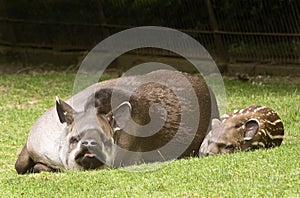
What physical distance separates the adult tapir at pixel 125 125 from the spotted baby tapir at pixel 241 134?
192 millimetres

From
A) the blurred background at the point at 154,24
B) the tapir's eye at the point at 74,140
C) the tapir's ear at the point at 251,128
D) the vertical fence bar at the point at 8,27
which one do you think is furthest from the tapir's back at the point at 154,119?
the vertical fence bar at the point at 8,27

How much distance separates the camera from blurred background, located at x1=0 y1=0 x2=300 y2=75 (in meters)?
15.0

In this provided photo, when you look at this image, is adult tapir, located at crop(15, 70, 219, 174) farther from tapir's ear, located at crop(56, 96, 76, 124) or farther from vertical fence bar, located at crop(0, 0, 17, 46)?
vertical fence bar, located at crop(0, 0, 17, 46)

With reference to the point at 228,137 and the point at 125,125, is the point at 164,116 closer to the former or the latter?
the point at 125,125

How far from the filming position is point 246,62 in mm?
15578

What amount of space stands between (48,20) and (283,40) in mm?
6101

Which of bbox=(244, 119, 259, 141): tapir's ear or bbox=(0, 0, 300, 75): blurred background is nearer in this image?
bbox=(244, 119, 259, 141): tapir's ear

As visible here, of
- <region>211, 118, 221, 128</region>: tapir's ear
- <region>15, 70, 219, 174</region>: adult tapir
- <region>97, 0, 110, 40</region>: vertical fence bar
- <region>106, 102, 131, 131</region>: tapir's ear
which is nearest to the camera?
<region>15, 70, 219, 174</region>: adult tapir

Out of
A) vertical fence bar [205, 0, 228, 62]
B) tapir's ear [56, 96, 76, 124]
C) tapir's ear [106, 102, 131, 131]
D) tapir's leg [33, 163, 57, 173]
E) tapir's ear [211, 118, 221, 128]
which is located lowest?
vertical fence bar [205, 0, 228, 62]

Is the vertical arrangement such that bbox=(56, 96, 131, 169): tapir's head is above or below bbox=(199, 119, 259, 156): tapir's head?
above

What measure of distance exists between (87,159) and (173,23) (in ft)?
31.3

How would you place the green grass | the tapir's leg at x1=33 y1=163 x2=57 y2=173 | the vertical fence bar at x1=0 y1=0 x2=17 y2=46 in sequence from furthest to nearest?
the vertical fence bar at x1=0 y1=0 x2=17 y2=46 < the tapir's leg at x1=33 y1=163 x2=57 y2=173 < the green grass

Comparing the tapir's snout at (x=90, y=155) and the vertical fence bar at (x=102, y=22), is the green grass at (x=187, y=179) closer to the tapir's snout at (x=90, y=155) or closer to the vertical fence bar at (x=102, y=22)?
the tapir's snout at (x=90, y=155)

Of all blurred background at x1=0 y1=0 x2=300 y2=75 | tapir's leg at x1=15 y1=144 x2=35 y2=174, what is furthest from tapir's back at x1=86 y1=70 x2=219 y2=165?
blurred background at x1=0 y1=0 x2=300 y2=75
